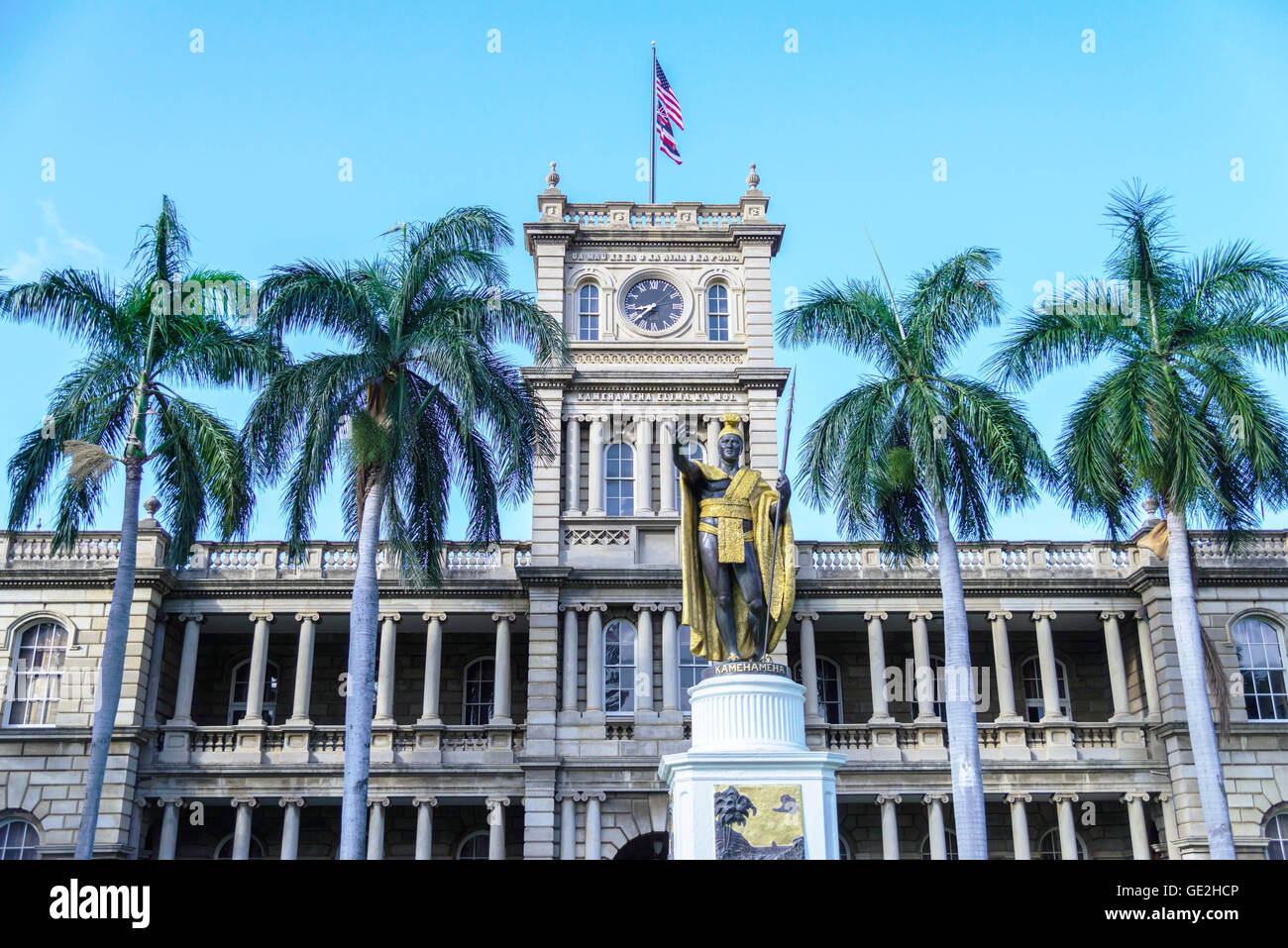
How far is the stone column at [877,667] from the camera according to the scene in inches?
1103

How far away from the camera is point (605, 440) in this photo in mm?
29766

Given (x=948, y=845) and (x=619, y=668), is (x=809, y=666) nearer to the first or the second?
(x=619, y=668)

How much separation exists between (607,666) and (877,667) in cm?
636

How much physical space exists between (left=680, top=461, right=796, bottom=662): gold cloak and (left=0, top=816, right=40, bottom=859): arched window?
21058mm

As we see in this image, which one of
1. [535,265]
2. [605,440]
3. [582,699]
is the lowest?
[582,699]

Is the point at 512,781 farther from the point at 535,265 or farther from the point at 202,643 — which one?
the point at 535,265

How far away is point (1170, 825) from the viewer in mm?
27109

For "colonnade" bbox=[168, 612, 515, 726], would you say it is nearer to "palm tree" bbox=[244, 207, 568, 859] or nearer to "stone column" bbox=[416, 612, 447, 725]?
"stone column" bbox=[416, 612, 447, 725]

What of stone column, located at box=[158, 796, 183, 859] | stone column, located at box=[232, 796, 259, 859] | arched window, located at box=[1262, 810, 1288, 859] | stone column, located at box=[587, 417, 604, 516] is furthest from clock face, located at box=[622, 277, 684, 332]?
arched window, located at box=[1262, 810, 1288, 859]

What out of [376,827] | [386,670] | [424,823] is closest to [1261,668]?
[424,823]
